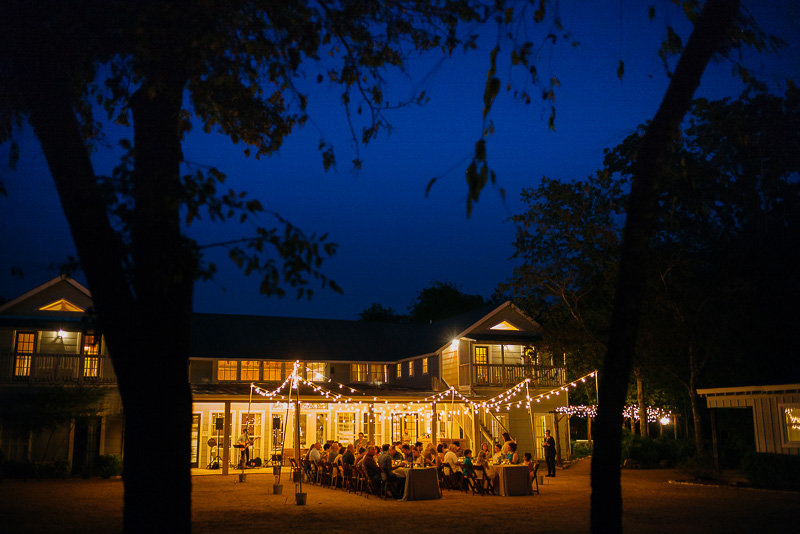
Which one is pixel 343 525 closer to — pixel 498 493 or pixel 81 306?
pixel 498 493

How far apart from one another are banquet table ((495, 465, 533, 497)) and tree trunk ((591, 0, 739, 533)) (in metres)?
12.4

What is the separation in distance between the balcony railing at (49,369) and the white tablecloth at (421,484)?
12.2 meters

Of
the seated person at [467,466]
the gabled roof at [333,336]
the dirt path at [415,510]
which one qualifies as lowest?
the dirt path at [415,510]

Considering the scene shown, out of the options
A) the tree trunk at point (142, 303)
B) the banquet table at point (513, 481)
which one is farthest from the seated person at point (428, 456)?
the tree trunk at point (142, 303)

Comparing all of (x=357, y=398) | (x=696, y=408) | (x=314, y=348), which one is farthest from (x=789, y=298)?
(x=314, y=348)

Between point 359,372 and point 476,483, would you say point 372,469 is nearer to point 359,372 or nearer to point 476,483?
point 476,483

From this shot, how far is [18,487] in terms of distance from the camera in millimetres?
18984

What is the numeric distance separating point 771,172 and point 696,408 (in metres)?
10.2

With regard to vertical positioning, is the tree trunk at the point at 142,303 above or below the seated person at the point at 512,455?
above

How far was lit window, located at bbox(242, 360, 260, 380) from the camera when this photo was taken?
94.6ft

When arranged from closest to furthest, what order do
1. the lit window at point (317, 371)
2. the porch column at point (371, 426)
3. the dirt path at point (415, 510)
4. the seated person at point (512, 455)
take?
the dirt path at point (415, 510) < the seated person at point (512, 455) < the porch column at point (371, 426) < the lit window at point (317, 371)

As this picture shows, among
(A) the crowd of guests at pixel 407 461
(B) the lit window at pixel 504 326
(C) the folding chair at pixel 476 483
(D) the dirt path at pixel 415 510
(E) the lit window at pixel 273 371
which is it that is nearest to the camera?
(D) the dirt path at pixel 415 510

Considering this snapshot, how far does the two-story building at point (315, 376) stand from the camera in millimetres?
23938

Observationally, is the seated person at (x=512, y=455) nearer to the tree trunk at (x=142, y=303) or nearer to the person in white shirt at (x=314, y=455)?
the person in white shirt at (x=314, y=455)
